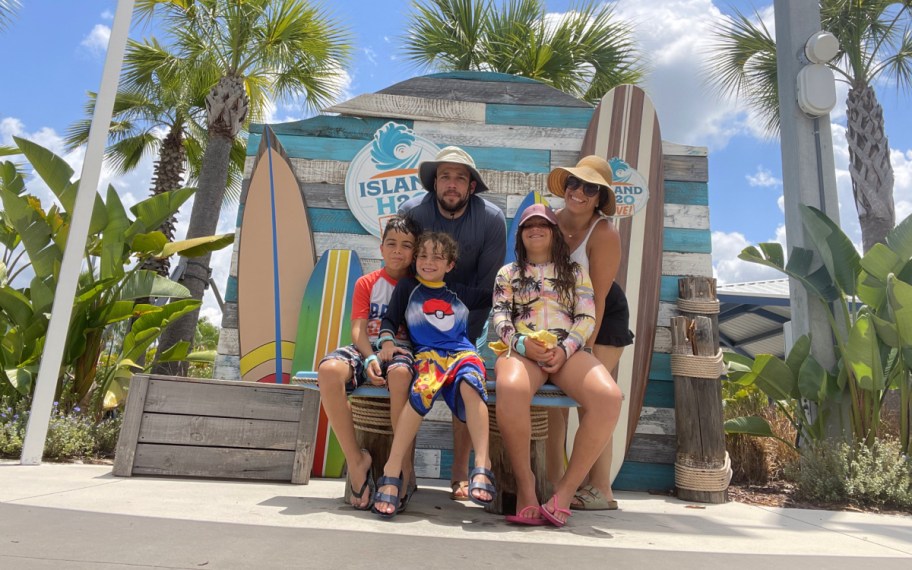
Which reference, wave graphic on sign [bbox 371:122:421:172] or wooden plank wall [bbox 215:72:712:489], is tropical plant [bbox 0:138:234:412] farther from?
wave graphic on sign [bbox 371:122:421:172]

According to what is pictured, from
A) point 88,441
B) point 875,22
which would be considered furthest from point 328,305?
point 875,22

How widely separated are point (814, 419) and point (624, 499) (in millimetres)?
1604

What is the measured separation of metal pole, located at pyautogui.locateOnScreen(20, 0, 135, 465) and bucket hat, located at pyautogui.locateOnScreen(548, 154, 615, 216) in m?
2.32

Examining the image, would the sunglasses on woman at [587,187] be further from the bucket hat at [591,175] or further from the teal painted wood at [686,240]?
the teal painted wood at [686,240]

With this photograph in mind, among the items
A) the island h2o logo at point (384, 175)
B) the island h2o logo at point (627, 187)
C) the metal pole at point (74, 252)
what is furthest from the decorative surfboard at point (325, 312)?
the island h2o logo at point (627, 187)

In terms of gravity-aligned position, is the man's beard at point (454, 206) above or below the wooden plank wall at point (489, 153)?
below

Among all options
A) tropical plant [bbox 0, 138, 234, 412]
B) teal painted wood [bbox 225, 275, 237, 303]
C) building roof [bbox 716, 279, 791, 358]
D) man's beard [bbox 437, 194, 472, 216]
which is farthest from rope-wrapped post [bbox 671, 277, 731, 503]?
building roof [bbox 716, 279, 791, 358]

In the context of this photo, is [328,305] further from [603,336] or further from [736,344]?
[736,344]

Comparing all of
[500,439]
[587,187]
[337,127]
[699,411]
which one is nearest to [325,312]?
[337,127]

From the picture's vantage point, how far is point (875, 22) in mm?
8484

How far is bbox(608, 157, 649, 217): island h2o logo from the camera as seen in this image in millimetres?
3838

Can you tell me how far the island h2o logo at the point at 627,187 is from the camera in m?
3.84

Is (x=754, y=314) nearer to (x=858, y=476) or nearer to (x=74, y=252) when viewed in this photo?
(x=858, y=476)

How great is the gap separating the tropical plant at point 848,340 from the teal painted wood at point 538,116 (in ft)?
4.61
